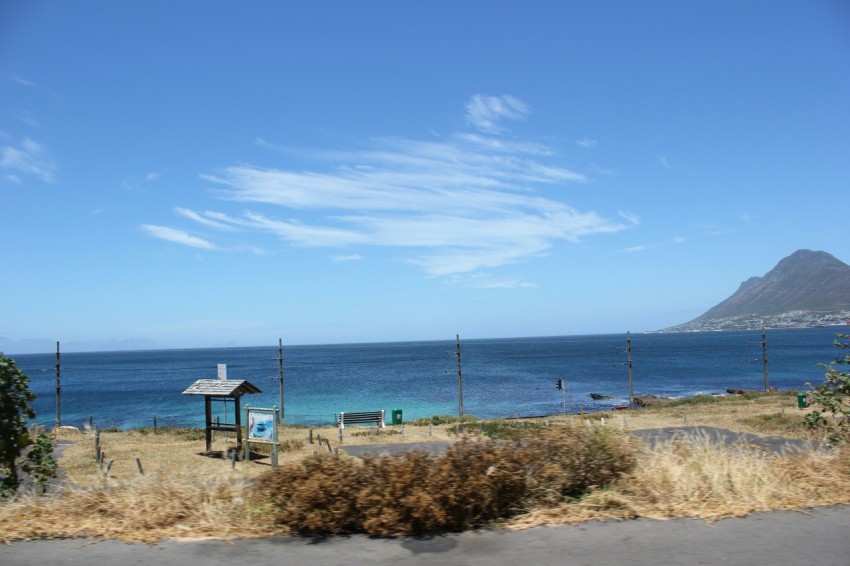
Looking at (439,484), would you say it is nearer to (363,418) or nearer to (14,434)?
(14,434)

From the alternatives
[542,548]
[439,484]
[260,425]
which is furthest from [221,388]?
[542,548]

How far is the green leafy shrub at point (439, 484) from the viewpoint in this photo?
196 inches

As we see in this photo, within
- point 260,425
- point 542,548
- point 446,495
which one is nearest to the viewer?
point 542,548

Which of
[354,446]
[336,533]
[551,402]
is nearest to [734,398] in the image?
[551,402]

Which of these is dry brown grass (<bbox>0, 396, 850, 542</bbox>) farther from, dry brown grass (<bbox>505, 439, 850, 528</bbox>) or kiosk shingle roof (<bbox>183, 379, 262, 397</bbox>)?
kiosk shingle roof (<bbox>183, 379, 262, 397</bbox>)

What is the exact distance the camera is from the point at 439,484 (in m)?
5.11

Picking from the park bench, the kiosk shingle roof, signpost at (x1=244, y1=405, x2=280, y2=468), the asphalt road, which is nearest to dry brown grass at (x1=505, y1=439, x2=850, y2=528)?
the asphalt road

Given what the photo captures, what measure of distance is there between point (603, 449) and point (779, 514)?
1.59 metres

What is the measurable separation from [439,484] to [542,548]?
1.03 meters

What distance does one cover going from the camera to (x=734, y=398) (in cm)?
3512

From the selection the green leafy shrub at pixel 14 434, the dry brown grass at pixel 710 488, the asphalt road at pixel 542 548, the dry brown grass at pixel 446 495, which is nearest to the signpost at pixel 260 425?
the green leafy shrub at pixel 14 434

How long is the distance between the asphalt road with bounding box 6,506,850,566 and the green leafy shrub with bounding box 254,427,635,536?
189 mm

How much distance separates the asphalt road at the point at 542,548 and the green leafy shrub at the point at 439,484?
0.19 metres

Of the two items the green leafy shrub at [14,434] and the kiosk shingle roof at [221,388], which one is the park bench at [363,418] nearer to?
the kiosk shingle roof at [221,388]
